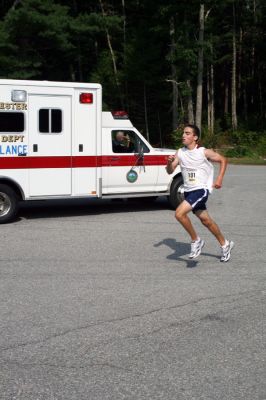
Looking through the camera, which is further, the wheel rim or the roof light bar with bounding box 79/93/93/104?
the roof light bar with bounding box 79/93/93/104

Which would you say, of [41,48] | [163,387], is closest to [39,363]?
[163,387]

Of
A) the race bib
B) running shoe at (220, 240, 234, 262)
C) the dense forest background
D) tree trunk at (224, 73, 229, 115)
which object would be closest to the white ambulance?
the race bib

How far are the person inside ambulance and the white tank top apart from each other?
457 centimetres

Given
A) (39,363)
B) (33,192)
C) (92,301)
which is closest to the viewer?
(39,363)

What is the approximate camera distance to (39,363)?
4.42 meters

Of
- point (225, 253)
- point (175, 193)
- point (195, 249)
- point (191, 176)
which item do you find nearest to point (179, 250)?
point (195, 249)

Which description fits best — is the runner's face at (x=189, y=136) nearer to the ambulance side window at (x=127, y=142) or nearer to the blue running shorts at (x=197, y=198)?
the blue running shorts at (x=197, y=198)

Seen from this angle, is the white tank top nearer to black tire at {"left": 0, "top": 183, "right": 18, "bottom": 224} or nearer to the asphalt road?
the asphalt road

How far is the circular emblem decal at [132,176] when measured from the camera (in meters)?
12.4

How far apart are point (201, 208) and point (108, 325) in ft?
9.57

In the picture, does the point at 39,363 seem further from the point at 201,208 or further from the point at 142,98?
the point at 142,98

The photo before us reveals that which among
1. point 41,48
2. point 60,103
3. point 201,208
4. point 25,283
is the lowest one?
point 25,283

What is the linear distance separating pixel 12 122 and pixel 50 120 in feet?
2.46

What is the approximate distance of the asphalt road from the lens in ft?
13.5
